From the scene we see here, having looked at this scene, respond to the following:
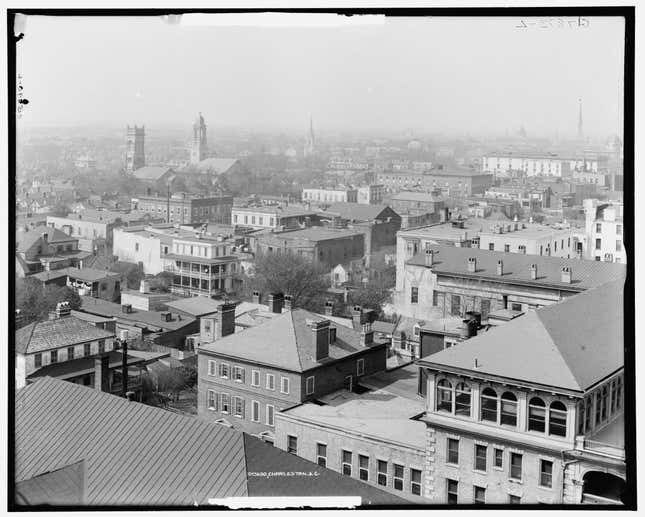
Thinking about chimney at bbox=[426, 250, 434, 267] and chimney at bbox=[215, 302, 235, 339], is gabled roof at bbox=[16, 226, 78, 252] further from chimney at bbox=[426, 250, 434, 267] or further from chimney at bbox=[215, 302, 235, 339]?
chimney at bbox=[426, 250, 434, 267]

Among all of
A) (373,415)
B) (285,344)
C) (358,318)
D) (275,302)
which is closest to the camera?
(373,415)

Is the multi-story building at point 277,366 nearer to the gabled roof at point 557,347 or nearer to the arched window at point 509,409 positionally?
the gabled roof at point 557,347

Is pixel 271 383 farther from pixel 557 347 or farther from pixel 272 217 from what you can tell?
pixel 272 217

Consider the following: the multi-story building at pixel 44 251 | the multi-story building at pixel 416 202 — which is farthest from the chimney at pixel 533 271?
the multi-story building at pixel 44 251

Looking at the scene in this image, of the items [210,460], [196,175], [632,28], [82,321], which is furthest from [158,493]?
[196,175]

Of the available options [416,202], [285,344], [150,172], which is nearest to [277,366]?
[285,344]

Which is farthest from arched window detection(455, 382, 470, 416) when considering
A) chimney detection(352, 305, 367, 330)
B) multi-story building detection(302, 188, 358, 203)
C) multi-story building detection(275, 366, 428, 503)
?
multi-story building detection(302, 188, 358, 203)

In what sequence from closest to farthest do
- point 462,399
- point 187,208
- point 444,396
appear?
1. point 462,399
2. point 444,396
3. point 187,208

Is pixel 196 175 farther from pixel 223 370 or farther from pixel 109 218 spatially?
pixel 223 370
